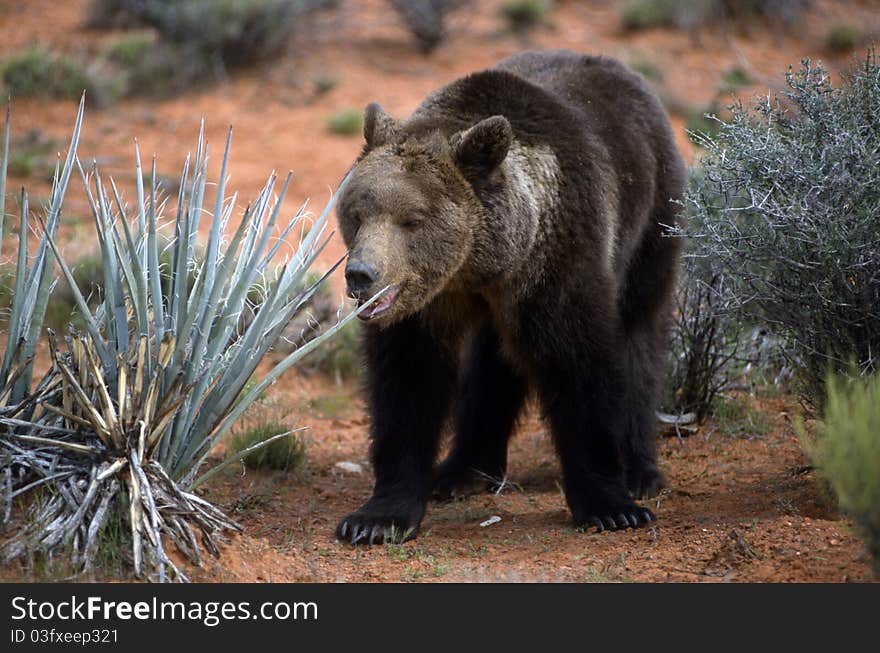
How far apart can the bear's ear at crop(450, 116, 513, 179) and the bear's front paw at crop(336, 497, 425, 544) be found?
1.61 meters

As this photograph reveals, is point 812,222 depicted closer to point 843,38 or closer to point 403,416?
point 403,416

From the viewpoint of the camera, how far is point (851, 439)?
358cm

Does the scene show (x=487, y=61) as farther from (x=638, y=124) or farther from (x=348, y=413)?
(x=638, y=124)

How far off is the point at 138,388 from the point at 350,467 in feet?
9.28

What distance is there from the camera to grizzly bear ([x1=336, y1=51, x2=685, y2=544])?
15.9 ft

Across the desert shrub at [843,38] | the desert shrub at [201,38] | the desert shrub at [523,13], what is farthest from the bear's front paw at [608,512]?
the desert shrub at [523,13]

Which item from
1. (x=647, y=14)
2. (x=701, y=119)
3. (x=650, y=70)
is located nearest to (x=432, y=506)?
(x=701, y=119)

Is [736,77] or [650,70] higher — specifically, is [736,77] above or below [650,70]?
below

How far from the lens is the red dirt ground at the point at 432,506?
4.53 m

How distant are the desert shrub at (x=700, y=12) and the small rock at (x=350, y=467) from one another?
485 inches

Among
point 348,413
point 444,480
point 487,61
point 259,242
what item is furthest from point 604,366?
point 487,61

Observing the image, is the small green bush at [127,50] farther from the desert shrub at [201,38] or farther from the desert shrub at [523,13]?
the desert shrub at [523,13]

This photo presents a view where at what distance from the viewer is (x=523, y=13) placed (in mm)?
17141

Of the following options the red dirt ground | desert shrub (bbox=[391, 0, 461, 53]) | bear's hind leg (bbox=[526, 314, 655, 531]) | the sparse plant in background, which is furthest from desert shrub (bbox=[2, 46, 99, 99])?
bear's hind leg (bbox=[526, 314, 655, 531])
